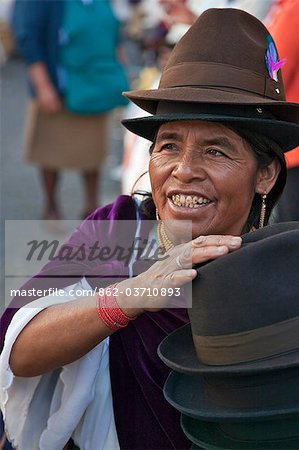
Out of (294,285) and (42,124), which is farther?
(42,124)

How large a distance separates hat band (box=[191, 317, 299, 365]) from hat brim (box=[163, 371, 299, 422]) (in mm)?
113

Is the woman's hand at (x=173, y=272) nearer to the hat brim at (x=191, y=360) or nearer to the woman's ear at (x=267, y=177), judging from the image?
the hat brim at (x=191, y=360)

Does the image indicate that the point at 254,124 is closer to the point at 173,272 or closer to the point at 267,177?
the point at 267,177

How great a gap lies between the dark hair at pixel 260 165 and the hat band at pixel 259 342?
1.72 ft

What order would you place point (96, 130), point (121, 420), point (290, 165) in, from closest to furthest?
point (121, 420) < point (290, 165) < point (96, 130)

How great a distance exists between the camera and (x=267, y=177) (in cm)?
252

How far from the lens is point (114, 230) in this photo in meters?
2.64

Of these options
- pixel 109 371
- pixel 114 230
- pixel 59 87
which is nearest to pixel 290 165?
pixel 114 230

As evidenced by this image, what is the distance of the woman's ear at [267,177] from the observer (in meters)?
2.50

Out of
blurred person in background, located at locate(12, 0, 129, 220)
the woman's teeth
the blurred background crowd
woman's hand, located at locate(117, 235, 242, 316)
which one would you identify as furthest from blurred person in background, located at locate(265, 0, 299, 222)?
blurred person in background, located at locate(12, 0, 129, 220)

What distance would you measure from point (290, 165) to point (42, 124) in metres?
3.85

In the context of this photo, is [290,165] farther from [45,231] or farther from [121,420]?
[45,231]

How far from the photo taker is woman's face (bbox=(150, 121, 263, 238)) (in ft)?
7.79

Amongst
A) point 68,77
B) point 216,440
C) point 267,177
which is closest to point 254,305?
point 216,440
